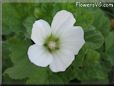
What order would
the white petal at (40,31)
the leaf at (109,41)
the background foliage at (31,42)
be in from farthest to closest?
the leaf at (109,41)
the background foliage at (31,42)
the white petal at (40,31)

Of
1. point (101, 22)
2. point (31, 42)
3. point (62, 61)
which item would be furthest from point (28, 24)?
point (101, 22)

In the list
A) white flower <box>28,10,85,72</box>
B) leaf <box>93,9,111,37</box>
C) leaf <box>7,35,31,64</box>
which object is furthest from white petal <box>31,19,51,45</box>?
leaf <box>93,9,111,37</box>

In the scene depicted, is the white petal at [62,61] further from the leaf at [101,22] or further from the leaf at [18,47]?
the leaf at [101,22]

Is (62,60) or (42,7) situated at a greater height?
(42,7)

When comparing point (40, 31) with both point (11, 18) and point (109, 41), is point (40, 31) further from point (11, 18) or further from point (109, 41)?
point (109, 41)

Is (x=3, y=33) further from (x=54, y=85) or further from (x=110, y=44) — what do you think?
(x=110, y=44)

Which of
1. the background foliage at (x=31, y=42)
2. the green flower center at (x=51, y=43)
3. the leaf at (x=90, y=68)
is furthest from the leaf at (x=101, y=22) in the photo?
Result: the green flower center at (x=51, y=43)

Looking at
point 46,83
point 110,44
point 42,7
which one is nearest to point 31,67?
point 46,83
